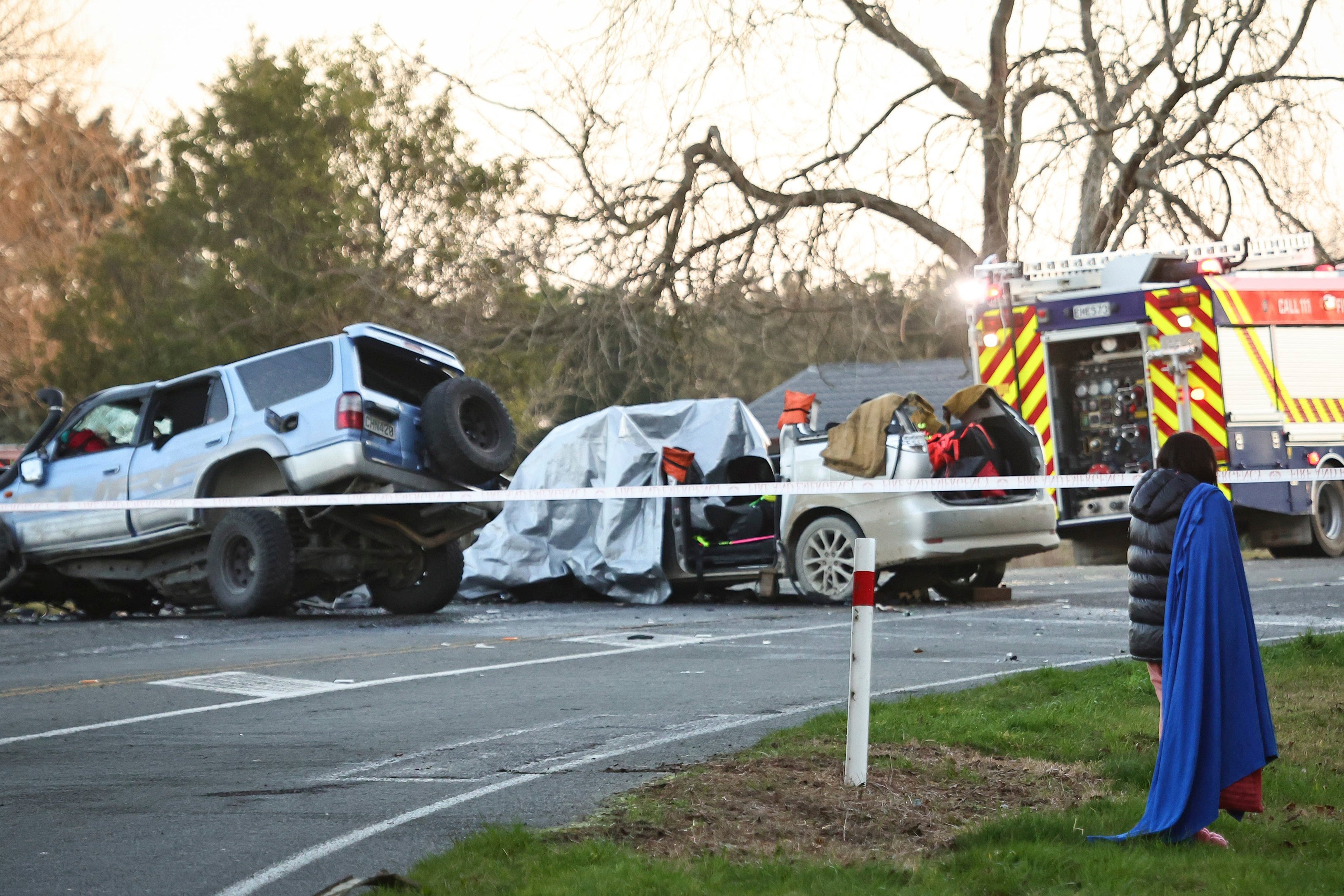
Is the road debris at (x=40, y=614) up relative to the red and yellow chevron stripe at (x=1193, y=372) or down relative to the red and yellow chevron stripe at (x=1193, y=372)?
down

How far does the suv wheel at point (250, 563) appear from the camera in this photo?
1299cm

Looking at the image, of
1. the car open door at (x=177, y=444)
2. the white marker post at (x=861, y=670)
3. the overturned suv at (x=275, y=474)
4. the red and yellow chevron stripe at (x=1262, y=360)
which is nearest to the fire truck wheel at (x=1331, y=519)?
the red and yellow chevron stripe at (x=1262, y=360)

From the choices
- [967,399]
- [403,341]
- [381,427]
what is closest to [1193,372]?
[967,399]

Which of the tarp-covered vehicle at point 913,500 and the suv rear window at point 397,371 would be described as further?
the tarp-covered vehicle at point 913,500

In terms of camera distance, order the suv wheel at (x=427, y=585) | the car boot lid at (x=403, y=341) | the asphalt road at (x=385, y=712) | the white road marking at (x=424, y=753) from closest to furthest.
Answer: the asphalt road at (x=385, y=712), the white road marking at (x=424, y=753), the car boot lid at (x=403, y=341), the suv wheel at (x=427, y=585)

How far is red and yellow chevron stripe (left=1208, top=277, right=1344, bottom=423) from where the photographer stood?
57.1 ft

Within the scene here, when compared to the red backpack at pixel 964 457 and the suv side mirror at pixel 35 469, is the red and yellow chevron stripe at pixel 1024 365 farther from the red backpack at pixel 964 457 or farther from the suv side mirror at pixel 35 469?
the suv side mirror at pixel 35 469

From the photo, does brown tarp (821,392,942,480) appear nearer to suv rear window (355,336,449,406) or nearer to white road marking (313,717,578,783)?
suv rear window (355,336,449,406)

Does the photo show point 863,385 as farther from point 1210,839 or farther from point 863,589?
point 1210,839

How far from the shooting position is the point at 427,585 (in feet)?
47.0

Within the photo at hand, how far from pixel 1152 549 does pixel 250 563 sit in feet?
31.2

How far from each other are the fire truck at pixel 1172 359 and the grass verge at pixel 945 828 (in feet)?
34.4

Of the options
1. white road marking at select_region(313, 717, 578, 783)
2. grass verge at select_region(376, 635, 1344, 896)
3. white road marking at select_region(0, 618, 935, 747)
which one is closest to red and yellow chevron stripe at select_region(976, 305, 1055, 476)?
white road marking at select_region(0, 618, 935, 747)

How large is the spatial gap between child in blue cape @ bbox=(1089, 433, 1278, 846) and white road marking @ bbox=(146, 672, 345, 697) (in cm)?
523
